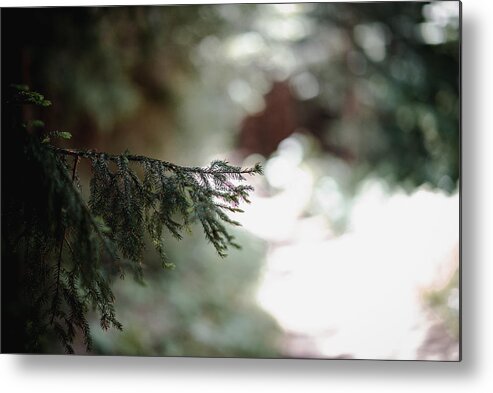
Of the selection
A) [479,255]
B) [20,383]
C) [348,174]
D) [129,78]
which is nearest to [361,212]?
[348,174]

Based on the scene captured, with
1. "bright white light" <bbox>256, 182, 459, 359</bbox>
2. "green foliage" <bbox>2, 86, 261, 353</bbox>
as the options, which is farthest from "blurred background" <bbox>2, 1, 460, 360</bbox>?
"green foliage" <bbox>2, 86, 261, 353</bbox>

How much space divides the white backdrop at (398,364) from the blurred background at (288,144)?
0.17 ft

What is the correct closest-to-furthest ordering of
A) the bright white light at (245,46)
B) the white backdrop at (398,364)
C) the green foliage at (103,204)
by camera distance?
the green foliage at (103,204) < the white backdrop at (398,364) < the bright white light at (245,46)

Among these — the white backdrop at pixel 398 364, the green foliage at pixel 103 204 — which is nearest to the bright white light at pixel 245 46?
the white backdrop at pixel 398 364

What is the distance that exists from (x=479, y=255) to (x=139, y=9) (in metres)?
1.25

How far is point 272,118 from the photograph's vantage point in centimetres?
287

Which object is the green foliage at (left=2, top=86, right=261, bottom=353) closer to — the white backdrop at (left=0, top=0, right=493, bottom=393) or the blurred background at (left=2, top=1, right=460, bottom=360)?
the white backdrop at (left=0, top=0, right=493, bottom=393)

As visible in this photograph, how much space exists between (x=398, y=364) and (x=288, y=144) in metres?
1.11

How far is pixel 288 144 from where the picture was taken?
2.86 m

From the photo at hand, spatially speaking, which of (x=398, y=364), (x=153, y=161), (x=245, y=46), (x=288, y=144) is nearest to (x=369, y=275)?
(x=398, y=364)

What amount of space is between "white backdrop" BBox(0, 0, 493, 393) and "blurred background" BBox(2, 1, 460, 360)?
0.05m

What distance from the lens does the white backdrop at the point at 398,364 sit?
1.95 metres

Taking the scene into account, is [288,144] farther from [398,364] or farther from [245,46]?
[398,364]

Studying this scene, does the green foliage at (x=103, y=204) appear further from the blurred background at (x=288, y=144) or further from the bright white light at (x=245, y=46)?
the bright white light at (x=245, y=46)
